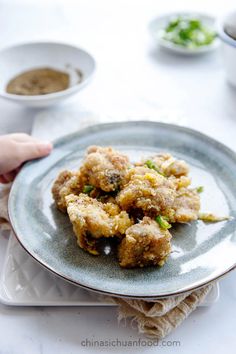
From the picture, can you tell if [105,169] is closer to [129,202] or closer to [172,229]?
[129,202]

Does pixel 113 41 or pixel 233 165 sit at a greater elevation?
pixel 233 165

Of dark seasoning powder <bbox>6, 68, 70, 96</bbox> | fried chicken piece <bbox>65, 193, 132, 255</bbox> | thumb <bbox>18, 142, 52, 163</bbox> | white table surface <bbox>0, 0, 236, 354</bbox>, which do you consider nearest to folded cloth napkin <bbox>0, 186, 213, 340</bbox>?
white table surface <bbox>0, 0, 236, 354</bbox>

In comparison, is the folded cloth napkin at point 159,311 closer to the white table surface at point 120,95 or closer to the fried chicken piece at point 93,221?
the white table surface at point 120,95

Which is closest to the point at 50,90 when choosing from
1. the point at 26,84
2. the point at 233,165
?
the point at 26,84

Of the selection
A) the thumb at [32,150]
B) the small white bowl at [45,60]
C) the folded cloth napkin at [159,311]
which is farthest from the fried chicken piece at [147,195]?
the small white bowl at [45,60]

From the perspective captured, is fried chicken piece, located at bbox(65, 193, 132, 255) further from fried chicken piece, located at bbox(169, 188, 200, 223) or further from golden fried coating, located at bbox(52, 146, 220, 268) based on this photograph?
fried chicken piece, located at bbox(169, 188, 200, 223)

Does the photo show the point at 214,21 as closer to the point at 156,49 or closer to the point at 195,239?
the point at 156,49
